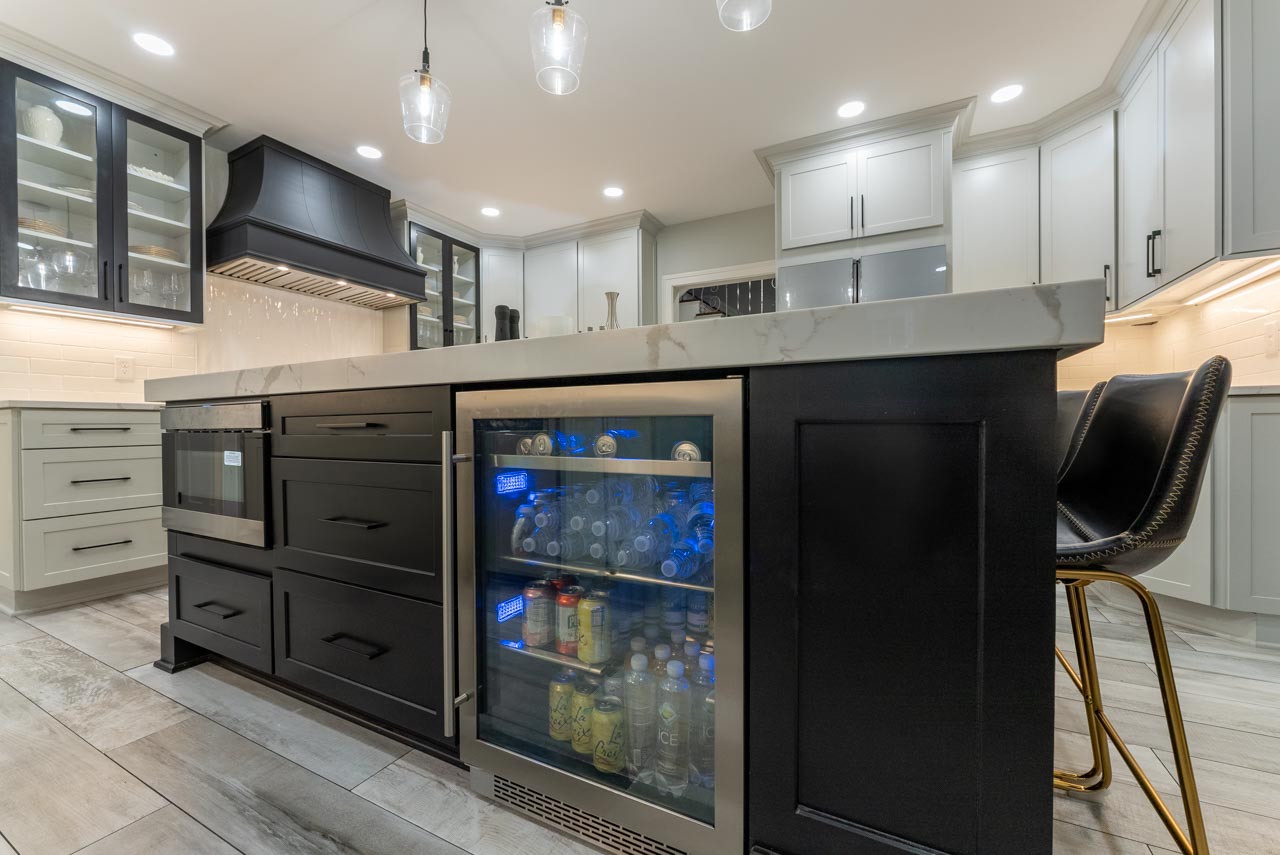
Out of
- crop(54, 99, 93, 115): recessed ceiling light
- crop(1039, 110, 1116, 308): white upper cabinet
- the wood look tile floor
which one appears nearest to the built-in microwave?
the wood look tile floor

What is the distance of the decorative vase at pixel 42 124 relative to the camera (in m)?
2.50

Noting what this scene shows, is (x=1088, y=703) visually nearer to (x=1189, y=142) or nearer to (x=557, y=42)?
(x=557, y=42)

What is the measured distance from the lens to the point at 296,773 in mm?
1192

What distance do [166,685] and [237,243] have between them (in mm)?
2495

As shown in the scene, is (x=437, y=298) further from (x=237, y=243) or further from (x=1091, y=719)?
(x=1091, y=719)

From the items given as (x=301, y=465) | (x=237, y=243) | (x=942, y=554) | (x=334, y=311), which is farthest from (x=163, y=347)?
(x=942, y=554)

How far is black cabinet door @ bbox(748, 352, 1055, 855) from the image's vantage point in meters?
0.65

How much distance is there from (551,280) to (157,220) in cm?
270

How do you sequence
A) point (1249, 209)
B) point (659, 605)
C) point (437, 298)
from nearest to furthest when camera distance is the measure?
1. point (659, 605)
2. point (1249, 209)
3. point (437, 298)

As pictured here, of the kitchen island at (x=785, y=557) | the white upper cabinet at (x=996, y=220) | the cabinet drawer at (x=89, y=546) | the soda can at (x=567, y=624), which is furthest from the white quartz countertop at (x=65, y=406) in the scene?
the white upper cabinet at (x=996, y=220)

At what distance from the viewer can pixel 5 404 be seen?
2.25 meters

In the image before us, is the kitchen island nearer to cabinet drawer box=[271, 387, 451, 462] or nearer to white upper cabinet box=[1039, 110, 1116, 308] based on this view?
cabinet drawer box=[271, 387, 451, 462]

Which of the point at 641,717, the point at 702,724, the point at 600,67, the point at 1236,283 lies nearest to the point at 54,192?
the point at 600,67

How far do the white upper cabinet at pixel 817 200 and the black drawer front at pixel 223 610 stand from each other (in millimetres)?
3295
